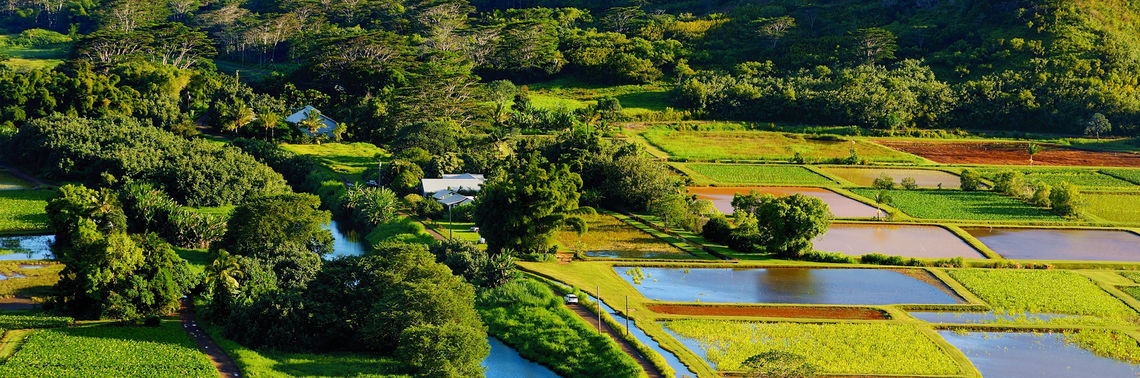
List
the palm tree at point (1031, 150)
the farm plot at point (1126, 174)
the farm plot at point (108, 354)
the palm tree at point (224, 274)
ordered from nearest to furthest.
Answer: the farm plot at point (108, 354) → the palm tree at point (224, 274) → the farm plot at point (1126, 174) → the palm tree at point (1031, 150)

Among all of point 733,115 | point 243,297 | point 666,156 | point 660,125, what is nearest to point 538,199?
point 243,297

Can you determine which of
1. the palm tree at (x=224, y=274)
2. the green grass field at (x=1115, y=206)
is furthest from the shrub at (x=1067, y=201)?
the palm tree at (x=224, y=274)

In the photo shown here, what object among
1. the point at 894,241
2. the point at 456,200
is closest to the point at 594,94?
the point at 456,200

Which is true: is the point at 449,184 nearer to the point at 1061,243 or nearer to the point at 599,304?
the point at 599,304

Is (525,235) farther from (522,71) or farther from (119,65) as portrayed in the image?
(522,71)

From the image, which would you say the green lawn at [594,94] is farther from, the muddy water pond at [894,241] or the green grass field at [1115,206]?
the green grass field at [1115,206]

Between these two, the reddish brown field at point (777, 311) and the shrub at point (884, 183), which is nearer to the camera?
the reddish brown field at point (777, 311)
